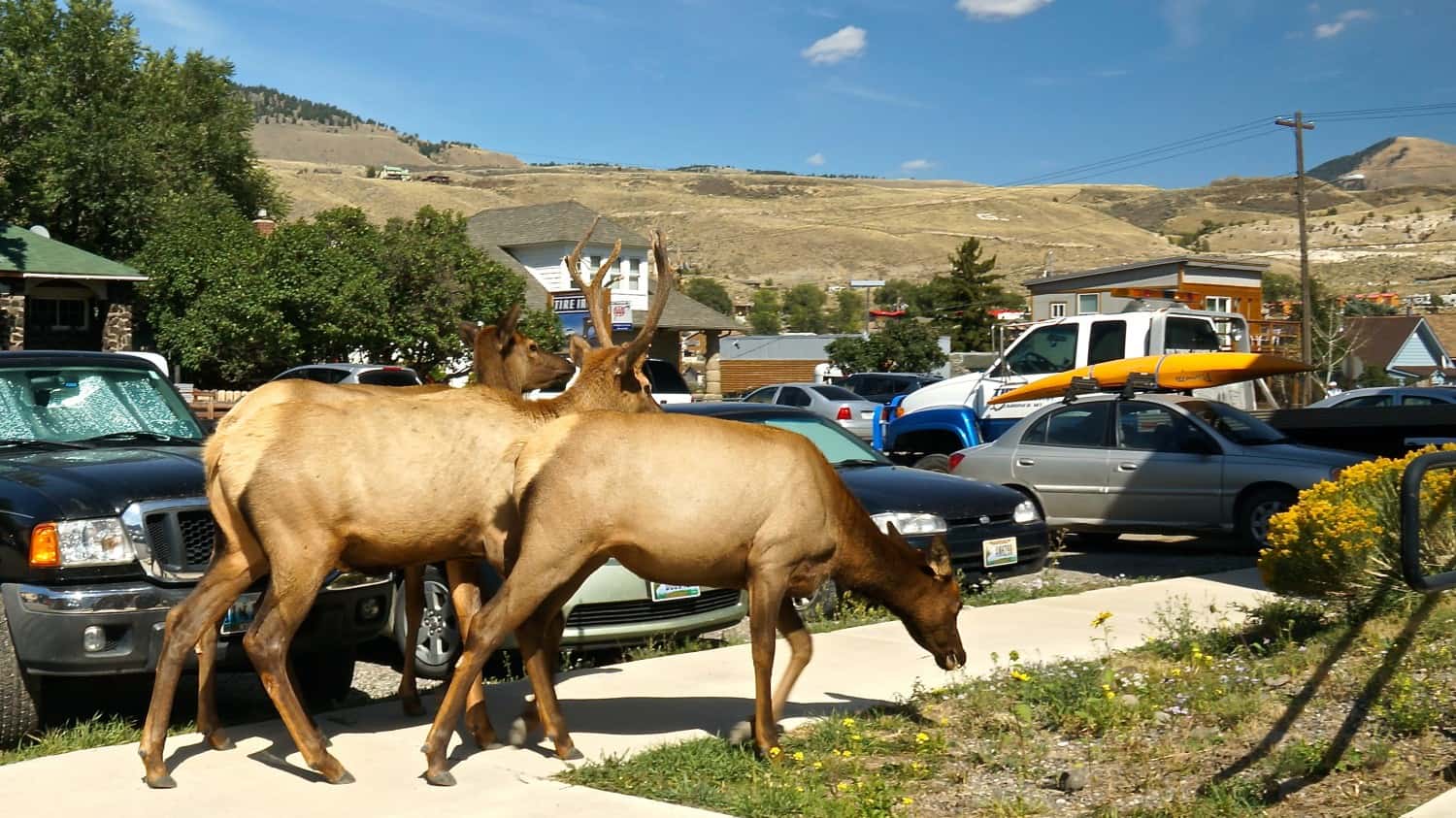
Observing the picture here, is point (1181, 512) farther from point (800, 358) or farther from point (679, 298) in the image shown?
point (800, 358)

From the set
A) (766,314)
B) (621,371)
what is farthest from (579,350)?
(766,314)

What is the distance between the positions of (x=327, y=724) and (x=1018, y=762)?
3370mm

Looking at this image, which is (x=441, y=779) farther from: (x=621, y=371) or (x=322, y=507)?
(x=621, y=371)

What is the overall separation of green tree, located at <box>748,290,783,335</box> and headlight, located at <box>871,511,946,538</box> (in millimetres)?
70583

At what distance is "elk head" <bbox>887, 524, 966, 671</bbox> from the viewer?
22.4 feet

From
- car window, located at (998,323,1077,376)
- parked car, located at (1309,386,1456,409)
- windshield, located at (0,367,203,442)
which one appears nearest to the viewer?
windshield, located at (0,367,203,442)

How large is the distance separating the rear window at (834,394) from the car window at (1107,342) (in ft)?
48.7

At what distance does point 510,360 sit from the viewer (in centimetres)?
748

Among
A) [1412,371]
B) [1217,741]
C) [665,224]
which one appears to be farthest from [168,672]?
[665,224]

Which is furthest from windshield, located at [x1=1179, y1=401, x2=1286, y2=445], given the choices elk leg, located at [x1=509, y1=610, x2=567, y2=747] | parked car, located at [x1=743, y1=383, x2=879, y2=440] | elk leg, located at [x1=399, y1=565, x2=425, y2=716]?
parked car, located at [x1=743, y1=383, x2=879, y2=440]

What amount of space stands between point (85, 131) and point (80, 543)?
4356cm

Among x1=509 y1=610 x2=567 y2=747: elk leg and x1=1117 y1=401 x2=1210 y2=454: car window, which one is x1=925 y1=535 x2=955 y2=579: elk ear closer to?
x1=509 y1=610 x2=567 y2=747: elk leg

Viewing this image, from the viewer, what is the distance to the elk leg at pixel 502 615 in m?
5.92

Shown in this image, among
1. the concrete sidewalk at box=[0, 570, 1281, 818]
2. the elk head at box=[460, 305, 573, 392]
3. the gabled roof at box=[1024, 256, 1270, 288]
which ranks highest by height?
the gabled roof at box=[1024, 256, 1270, 288]
